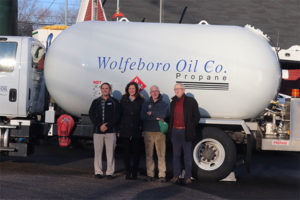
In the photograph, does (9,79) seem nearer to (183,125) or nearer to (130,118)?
(130,118)

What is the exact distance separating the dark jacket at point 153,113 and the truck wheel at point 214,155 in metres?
0.95

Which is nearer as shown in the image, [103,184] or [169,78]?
[103,184]

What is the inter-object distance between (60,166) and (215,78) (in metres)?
3.89

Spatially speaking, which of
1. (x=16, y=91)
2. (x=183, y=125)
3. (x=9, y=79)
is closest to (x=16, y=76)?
(x=9, y=79)

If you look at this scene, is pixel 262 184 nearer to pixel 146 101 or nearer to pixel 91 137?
pixel 146 101

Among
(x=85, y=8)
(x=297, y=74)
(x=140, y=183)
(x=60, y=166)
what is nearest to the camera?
(x=140, y=183)

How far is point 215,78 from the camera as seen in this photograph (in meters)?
10.5

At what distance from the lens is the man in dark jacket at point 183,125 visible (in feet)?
32.5

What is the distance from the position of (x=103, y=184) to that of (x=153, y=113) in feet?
5.71

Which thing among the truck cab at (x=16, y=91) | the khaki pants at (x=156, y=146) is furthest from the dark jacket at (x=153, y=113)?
the truck cab at (x=16, y=91)

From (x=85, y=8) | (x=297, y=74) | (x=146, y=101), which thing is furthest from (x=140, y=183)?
(x=85, y=8)

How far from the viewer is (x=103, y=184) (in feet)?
30.7

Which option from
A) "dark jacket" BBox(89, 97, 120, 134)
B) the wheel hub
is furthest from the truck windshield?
the wheel hub

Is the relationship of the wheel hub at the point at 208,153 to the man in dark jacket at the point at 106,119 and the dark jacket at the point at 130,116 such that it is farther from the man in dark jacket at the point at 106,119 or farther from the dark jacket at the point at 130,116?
the man in dark jacket at the point at 106,119
